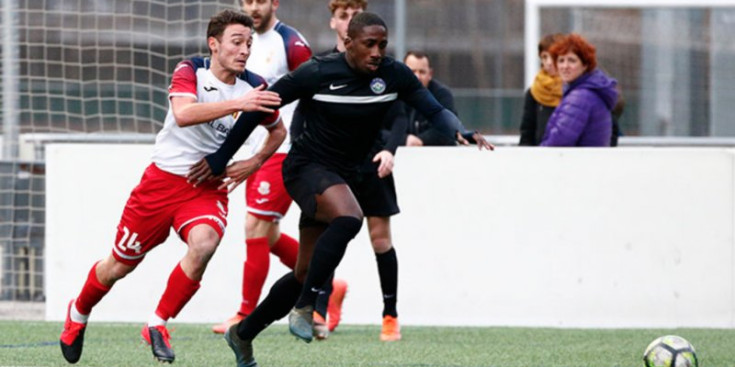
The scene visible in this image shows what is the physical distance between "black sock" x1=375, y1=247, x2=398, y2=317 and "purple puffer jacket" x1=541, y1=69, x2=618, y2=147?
1.76 m

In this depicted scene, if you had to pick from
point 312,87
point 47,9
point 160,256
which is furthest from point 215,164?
point 47,9

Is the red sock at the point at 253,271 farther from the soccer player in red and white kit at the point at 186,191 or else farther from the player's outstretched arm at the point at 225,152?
the player's outstretched arm at the point at 225,152

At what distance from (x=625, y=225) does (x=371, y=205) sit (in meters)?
2.11

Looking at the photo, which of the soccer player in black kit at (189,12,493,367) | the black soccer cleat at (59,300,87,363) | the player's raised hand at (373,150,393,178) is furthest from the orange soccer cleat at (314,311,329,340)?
the black soccer cleat at (59,300,87,363)

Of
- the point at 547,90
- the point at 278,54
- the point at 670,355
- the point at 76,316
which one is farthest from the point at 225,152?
the point at 547,90

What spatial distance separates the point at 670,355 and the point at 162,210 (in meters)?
2.39

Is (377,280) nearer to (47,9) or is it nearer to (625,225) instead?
(625,225)

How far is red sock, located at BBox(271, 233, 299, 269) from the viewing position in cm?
877

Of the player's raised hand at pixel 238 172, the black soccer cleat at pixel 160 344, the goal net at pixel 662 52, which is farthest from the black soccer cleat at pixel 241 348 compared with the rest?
the goal net at pixel 662 52

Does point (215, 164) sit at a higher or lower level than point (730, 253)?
higher

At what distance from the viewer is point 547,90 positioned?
9906 millimetres

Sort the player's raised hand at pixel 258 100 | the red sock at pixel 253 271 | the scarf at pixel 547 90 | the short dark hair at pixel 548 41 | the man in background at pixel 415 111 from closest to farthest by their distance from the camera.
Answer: the player's raised hand at pixel 258 100 → the red sock at pixel 253 271 → the man in background at pixel 415 111 → the short dark hair at pixel 548 41 → the scarf at pixel 547 90

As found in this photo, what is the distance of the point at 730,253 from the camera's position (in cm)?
936

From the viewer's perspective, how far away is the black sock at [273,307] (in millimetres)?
6281
